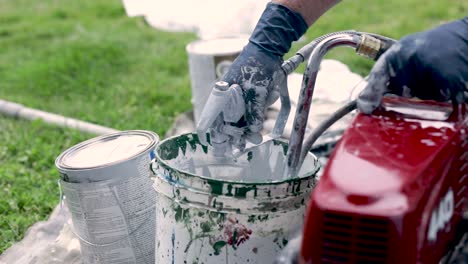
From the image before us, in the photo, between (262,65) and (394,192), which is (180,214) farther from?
(394,192)

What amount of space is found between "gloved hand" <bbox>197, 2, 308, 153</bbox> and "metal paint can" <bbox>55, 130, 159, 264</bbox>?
1.46ft

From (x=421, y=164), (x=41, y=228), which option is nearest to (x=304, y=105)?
(x=421, y=164)

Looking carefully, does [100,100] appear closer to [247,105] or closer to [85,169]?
[85,169]

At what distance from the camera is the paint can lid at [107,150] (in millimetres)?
2396

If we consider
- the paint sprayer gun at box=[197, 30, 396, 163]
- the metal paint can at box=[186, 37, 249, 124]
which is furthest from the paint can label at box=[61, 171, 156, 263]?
the metal paint can at box=[186, 37, 249, 124]

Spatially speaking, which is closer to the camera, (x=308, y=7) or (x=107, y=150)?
(x=308, y=7)

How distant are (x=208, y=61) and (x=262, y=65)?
1.72 meters

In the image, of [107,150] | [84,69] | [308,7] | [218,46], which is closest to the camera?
[308,7]

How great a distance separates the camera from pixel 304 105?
6.53ft

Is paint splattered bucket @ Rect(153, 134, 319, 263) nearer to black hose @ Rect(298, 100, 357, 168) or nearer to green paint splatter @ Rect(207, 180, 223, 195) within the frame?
green paint splatter @ Rect(207, 180, 223, 195)

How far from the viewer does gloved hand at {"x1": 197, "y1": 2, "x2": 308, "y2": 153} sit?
2.12 meters

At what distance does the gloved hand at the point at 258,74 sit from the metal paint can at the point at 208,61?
1.54 metres

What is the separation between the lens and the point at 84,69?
Result: 5.26 meters

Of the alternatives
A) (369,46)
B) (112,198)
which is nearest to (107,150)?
(112,198)
